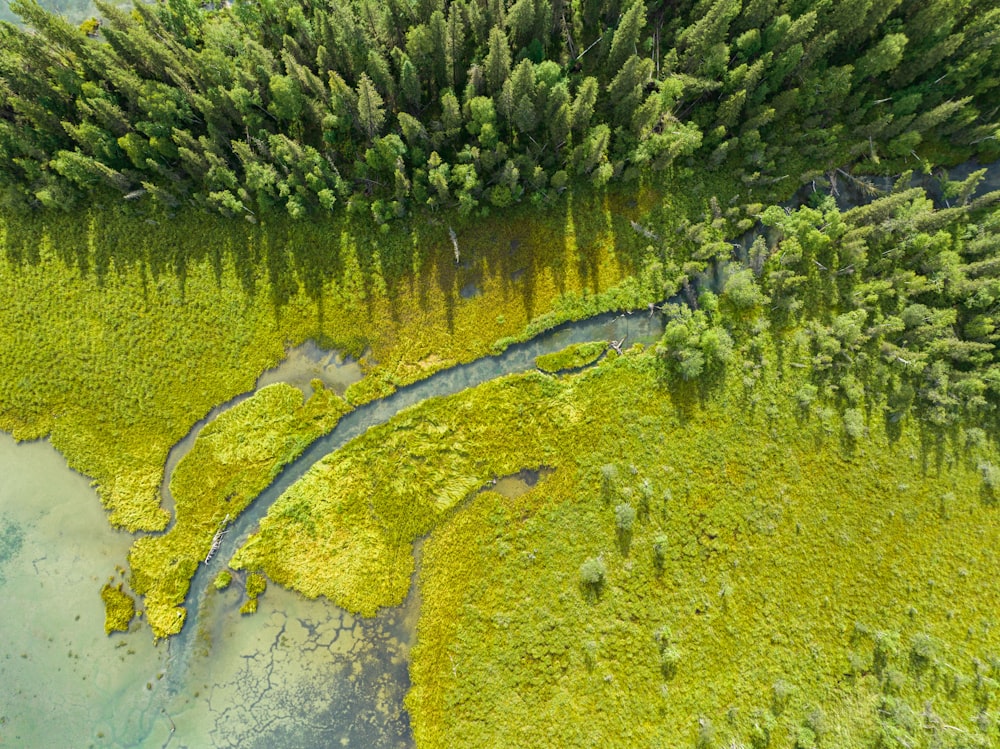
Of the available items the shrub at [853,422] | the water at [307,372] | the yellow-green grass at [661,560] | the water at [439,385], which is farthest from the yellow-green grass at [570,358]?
the shrub at [853,422]

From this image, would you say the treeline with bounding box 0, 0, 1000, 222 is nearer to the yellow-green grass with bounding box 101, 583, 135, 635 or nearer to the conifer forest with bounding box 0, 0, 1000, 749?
the conifer forest with bounding box 0, 0, 1000, 749

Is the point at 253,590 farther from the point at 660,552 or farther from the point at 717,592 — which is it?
the point at 717,592


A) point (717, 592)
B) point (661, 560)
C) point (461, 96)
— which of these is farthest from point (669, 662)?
point (461, 96)

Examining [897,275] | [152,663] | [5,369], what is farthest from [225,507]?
[897,275]

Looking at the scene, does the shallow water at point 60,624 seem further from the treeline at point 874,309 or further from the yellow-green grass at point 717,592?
the treeline at point 874,309

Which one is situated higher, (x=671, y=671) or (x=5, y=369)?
(x=5, y=369)

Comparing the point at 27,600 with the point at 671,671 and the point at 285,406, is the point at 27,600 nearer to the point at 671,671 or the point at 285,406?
the point at 285,406
